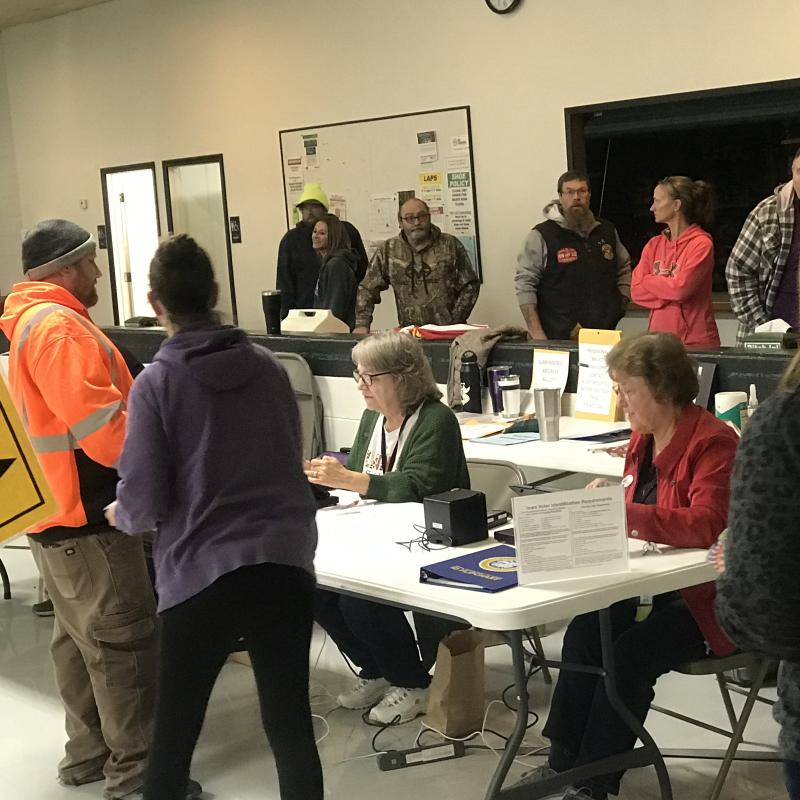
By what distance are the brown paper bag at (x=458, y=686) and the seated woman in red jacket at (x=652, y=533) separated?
43 cm

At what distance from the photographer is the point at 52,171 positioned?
11.0 metres

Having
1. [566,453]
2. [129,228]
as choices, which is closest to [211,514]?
[566,453]

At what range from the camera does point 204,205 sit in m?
9.69

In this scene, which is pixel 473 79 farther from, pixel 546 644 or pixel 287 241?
pixel 546 644

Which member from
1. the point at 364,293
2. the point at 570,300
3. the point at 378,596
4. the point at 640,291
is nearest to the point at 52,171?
the point at 364,293

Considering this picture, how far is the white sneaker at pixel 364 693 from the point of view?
12.0ft

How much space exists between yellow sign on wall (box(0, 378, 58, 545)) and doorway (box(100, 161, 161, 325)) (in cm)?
838

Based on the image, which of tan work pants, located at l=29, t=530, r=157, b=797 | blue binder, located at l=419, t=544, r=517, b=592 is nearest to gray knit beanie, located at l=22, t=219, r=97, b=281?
tan work pants, located at l=29, t=530, r=157, b=797

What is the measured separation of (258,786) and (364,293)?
3729 mm

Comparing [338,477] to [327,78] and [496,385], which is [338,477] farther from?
[327,78]

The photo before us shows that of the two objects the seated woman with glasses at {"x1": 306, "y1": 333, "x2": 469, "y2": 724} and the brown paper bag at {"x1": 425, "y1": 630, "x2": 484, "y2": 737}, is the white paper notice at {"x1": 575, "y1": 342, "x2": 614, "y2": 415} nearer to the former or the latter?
the seated woman with glasses at {"x1": 306, "y1": 333, "x2": 469, "y2": 724}

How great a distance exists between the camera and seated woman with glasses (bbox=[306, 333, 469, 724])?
3367 millimetres

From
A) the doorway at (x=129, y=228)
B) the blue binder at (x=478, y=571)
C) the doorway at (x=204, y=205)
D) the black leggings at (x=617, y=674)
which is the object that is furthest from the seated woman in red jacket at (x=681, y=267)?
the doorway at (x=129, y=228)

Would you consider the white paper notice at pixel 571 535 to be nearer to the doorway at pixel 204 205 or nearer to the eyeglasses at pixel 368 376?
the eyeglasses at pixel 368 376
